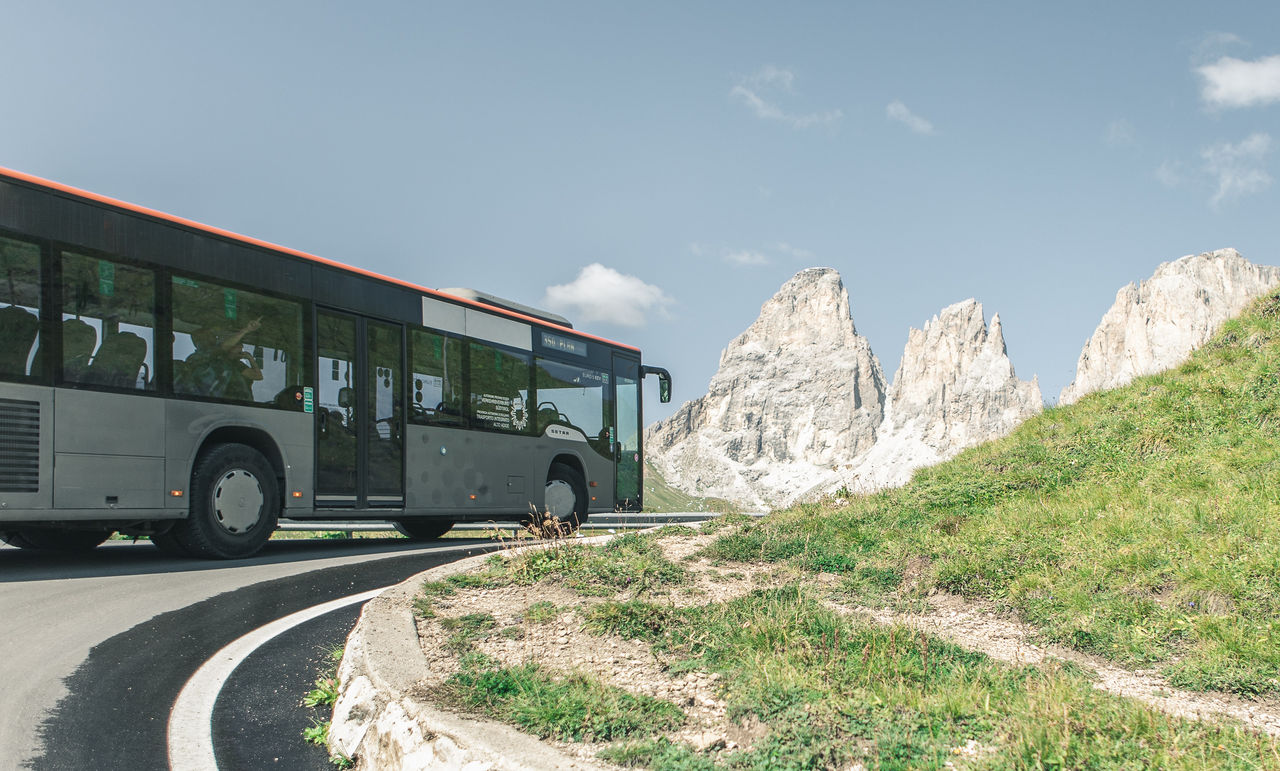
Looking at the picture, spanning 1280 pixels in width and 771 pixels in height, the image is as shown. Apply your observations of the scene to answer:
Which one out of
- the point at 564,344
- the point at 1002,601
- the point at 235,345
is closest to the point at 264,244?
the point at 235,345

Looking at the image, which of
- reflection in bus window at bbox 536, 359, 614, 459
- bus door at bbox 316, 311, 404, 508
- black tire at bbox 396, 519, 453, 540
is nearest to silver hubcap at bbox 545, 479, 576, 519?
reflection in bus window at bbox 536, 359, 614, 459

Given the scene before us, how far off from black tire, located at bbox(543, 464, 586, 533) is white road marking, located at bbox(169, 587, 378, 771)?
7.37m

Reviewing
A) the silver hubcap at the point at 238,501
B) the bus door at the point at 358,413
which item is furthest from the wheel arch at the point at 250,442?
the bus door at the point at 358,413

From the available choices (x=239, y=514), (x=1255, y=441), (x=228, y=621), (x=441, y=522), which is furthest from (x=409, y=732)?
(x=441, y=522)

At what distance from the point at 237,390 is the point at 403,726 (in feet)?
24.0

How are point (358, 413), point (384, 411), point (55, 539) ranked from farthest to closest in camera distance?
1. point (384, 411)
2. point (358, 413)
3. point (55, 539)

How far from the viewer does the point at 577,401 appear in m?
15.1

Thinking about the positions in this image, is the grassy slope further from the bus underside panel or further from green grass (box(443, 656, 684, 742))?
the bus underside panel

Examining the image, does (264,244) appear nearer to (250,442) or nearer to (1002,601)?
(250,442)

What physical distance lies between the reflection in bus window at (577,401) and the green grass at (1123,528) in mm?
4937

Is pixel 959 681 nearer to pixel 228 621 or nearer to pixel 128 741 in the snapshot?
pixel 128 741

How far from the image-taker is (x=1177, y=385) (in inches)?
447

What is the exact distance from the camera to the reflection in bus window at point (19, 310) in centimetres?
798

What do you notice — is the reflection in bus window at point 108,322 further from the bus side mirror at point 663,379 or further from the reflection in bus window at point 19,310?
the bus side mirror at point 663,379
